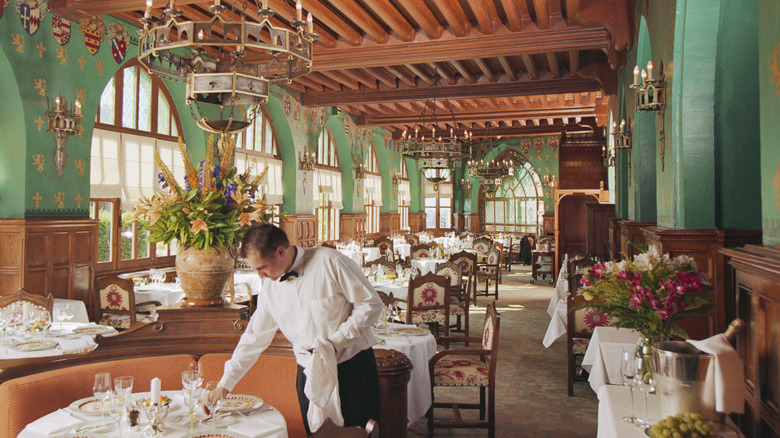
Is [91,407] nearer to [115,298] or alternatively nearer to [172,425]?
[172,425]

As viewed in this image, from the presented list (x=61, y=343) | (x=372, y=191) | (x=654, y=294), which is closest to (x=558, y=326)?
(x=654, y=294)

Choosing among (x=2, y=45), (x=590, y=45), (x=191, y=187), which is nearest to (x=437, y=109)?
(x=590, y=45)

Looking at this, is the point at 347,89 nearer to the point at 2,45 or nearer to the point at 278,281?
the point at 2,45

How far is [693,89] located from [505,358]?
402 centimetres

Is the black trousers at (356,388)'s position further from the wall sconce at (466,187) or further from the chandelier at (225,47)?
the wall sconce at (466,187)

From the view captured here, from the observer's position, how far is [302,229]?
13.2 m

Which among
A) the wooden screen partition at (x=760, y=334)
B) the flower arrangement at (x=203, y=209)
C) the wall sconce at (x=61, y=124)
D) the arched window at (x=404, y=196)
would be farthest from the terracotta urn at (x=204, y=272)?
the arched window at (x=404, y=196)

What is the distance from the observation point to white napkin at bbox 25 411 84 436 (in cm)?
235

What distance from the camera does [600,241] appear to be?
1078 cm

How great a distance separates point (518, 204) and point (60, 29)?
17219mm

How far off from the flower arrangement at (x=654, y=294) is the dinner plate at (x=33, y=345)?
3.69 m

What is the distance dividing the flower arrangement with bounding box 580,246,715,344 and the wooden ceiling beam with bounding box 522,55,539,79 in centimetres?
772

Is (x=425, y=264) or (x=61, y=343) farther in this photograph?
(x=425, y=264)

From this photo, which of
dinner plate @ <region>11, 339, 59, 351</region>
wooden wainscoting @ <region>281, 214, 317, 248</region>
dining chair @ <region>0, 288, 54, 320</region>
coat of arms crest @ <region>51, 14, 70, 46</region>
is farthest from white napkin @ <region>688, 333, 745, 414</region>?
wooden wainscoting @ <region>281, 214, 317, 248</region>
